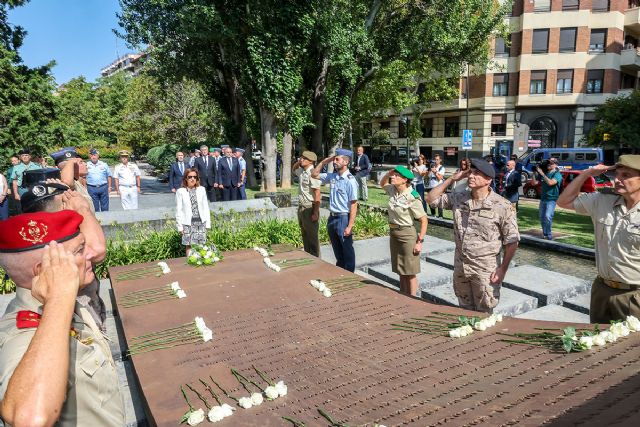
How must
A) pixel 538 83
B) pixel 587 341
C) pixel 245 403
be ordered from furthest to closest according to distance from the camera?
pixel 538 83 → pixel 587 341 → pixel 245 403

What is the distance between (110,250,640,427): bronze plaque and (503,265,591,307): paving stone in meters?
2.45

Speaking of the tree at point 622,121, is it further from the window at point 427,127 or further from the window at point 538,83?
the window at point 427,127

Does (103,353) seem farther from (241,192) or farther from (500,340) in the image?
(241,192)

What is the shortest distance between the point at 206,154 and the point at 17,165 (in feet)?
15.6

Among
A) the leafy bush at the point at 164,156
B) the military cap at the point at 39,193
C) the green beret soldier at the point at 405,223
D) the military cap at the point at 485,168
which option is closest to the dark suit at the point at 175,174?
the green beret soldier at the point at 405,223

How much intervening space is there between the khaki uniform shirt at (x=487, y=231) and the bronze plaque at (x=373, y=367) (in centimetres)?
69

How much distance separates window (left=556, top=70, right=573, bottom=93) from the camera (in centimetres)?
2995

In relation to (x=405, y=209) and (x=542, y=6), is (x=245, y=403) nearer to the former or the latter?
(x=405, y=209)

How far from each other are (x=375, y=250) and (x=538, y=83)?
29332mm

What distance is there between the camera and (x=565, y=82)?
30.1 meters

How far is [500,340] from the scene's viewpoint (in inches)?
111

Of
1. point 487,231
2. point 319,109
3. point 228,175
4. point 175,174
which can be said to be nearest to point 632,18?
point 319,109

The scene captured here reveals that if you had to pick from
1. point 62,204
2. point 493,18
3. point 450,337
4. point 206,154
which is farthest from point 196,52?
point 450,337

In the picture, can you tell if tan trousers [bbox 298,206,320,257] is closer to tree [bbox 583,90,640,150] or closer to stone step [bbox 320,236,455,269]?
stone step [bbox 320,236,455,269]
